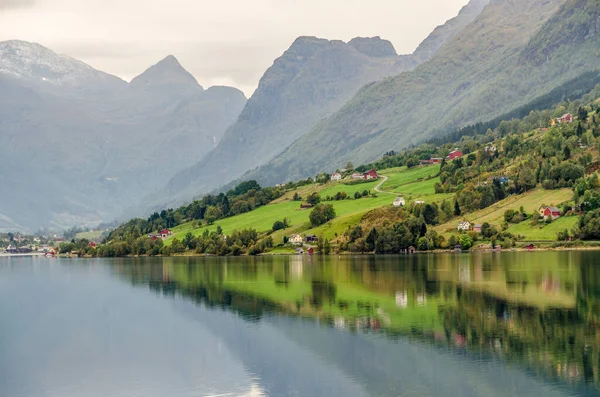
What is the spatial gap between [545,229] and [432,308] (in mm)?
96603

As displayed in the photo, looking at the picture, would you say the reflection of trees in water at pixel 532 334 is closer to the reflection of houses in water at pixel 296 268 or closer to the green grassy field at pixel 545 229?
the reflection of houses in water at pixel 296 268

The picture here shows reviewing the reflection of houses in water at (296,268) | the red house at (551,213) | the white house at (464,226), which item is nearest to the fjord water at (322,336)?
the reflection of houses in water at (296,268)

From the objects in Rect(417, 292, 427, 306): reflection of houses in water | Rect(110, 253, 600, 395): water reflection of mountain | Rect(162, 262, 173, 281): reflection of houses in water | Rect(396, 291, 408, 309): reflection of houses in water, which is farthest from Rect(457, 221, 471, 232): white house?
Rect(417, 292, 427, 306): reflection of houses in water

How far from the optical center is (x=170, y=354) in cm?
7412

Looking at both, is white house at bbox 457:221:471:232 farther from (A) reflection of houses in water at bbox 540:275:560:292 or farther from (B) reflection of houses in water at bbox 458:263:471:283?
(A) reflection of houses in water at bbox 540:275:560:292

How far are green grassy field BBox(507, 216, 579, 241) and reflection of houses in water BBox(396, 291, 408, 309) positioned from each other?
79592 millimetres

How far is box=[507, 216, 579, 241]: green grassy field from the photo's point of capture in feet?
568

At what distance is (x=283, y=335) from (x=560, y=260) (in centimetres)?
Answer: 7036

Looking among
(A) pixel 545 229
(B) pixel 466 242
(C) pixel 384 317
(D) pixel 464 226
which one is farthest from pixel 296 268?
(C) pixel 384 317

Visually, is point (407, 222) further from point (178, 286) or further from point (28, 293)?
point (28, 293)

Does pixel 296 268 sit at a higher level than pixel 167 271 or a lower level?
higher

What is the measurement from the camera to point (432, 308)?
288 ft

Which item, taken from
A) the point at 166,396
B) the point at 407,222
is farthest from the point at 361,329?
the point at 407,222

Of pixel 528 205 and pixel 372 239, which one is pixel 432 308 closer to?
pixel 372 239
